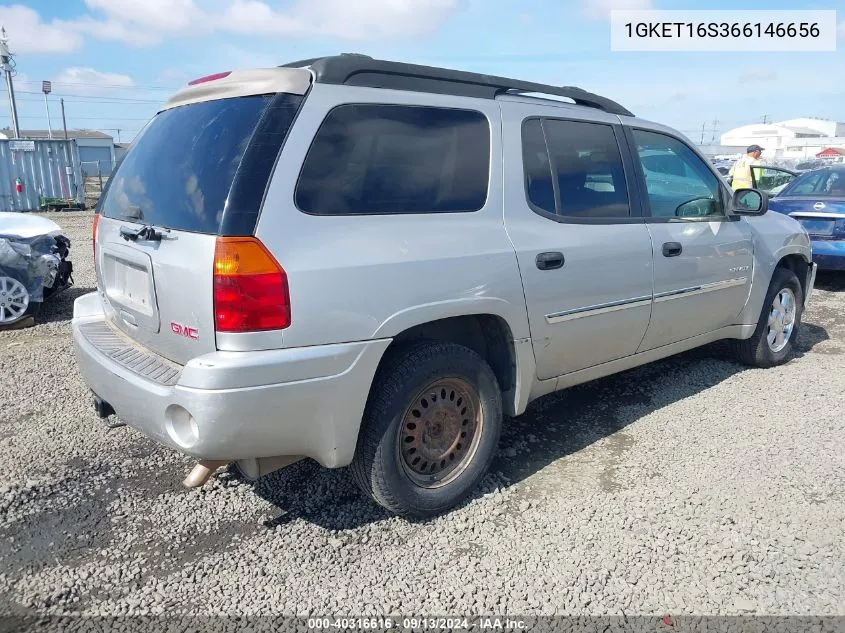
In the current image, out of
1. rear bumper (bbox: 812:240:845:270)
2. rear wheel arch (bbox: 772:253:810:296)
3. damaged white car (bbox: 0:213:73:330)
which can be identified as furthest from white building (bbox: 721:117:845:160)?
damaged white car (bbox: 0:213:73:330)

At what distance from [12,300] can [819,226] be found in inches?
364

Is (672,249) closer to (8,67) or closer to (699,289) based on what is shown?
(699,289)

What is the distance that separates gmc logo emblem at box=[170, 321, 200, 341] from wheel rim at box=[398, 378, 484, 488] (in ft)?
3.11

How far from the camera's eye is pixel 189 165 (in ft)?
8.65

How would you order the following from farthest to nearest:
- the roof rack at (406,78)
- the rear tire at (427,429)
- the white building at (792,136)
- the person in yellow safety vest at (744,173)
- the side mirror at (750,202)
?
the white building at (792,136) → the person in yellow safety vest at (744,173) → the side mirror at (750,202) → the rear tire at (427,429) → the roof rack at (406,78)

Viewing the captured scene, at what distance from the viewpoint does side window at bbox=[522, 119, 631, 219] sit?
326 centimetres

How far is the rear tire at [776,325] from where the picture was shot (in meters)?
4.98

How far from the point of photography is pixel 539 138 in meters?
3.32

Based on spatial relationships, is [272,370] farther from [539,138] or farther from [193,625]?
[539,138]

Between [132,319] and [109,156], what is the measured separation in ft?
92.6

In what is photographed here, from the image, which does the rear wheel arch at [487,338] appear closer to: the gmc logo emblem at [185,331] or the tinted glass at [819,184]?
the gmc logo emblem at [185,331]

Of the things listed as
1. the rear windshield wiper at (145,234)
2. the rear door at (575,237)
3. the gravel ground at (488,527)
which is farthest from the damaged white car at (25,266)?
the rear door at (575,237)

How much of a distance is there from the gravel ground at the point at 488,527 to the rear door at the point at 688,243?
67cm

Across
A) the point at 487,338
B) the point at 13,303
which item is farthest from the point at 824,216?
the point at 13,303
